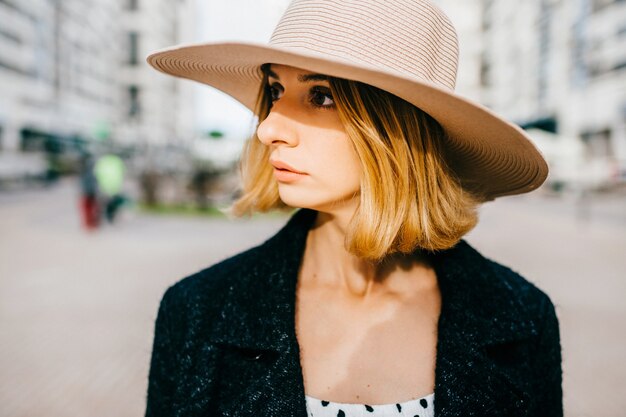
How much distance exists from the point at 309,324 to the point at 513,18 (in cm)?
5178

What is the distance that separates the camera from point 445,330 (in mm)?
1591

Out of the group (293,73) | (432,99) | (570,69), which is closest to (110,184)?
(293,73)

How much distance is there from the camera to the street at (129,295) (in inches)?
150

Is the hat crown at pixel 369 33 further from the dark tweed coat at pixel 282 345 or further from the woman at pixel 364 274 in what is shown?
the dark tweed coat at pixel 282 345

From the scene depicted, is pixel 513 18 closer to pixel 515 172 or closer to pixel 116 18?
pixel 116 18

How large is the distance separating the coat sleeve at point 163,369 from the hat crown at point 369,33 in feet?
2.82

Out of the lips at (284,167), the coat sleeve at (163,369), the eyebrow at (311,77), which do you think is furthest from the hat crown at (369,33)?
the coat sleeve at (163,369)

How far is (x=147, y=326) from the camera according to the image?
16.7 feet

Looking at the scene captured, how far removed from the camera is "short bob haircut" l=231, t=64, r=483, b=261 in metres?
1.48

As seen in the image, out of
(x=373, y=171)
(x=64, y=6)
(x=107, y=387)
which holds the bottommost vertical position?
(x=107, y=387)

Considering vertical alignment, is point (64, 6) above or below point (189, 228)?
above

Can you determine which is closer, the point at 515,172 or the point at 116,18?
the point at 515,172

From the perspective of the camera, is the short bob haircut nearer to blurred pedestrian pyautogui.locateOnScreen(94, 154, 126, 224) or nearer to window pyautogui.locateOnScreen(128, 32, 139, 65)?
blurred pedestrian pyautogui.locateOnScreen(94, 154, 126, 224)

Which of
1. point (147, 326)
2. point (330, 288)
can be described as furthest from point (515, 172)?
point (147, 326)
